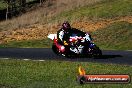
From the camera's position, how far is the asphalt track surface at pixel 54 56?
2177 centimetres

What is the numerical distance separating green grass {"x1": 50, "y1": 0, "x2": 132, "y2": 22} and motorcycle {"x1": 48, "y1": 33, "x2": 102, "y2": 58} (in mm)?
22275

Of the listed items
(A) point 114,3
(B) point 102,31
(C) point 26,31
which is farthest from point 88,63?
(A) point 114,3

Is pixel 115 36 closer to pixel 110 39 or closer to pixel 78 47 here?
pixel 110 39

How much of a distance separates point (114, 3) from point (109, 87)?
4146 centimetres

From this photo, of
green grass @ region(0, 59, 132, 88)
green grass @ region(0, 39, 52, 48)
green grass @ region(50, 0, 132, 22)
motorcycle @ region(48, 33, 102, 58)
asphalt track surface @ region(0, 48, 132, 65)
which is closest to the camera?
green grass @ region(0, 59, 132, 88)

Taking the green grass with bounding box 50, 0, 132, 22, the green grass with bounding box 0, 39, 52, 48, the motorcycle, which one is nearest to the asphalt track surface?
the motorcycle

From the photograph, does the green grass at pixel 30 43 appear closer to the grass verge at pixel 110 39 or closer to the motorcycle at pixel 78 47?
the grass verge at pixel 110 39

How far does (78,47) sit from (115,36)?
12097mm

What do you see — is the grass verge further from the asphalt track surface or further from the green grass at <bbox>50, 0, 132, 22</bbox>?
the green grass at <bbox>50, 0, 132, 22</bbox>

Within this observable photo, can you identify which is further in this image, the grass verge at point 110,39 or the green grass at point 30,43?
the green grass at point 30,43

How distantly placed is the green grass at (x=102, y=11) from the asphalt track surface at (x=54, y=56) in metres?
20.3

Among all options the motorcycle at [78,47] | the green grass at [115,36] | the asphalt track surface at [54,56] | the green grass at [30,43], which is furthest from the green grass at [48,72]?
the green grass at [30,43]

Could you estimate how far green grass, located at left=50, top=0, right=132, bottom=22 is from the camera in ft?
155

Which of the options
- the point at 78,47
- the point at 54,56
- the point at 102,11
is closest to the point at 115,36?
the point at 54,56
